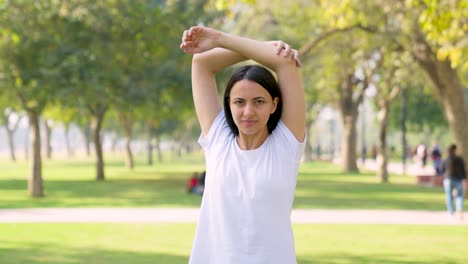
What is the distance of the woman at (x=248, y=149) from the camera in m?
3.07

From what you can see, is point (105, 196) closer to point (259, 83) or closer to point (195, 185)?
point (195, 185)

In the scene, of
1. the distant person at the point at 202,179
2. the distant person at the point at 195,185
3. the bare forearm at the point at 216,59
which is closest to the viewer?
the bare forearm at the point at 216,59

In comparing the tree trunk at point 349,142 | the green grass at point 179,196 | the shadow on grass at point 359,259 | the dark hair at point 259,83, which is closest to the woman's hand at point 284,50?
the dark hair at point 259,83

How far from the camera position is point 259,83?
3.18 metres

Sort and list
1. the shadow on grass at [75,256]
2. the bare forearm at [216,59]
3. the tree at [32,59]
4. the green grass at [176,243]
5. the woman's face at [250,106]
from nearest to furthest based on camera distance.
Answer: the woman's face at [250,106] → the bare forearm at [216,59] → the shadow on grass at [75,256] → the green grass at [176,243] → the tree at [32,59]

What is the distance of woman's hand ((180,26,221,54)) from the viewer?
3268mm

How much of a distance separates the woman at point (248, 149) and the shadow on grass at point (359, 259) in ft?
25.0

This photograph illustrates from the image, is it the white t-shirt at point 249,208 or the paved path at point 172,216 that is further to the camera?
the paved path at point 172,216

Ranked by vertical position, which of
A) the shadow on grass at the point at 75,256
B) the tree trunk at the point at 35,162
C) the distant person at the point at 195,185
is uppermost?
the tree trunk at the point at 35,162

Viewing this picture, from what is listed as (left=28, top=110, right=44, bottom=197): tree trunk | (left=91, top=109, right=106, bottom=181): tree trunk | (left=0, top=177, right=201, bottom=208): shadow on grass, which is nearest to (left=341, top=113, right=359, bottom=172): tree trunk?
(left=91, top=109, right=106, bottom=181): tree trunk

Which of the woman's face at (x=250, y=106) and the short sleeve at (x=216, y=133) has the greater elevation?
the woman's face at (x=250, y=106)

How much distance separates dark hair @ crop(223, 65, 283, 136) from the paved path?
12490 millimetres

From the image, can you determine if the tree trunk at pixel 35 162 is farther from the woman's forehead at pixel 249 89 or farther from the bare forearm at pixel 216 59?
the woman's forehead at pixel 249 89

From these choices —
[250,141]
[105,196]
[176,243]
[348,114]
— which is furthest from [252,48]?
[348,114]
